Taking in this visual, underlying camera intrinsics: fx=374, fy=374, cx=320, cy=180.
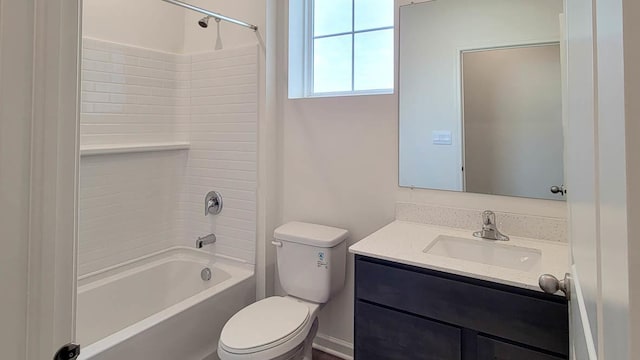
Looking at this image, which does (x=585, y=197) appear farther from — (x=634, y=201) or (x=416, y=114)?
(x=416, y=114)

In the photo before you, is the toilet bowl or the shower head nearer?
the toilet bowl

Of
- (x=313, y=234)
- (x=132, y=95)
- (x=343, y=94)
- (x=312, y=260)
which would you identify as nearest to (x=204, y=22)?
(x=132, y=95)

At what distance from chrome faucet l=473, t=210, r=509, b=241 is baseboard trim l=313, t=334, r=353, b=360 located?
1044mm

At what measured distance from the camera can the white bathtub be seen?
1.70 m

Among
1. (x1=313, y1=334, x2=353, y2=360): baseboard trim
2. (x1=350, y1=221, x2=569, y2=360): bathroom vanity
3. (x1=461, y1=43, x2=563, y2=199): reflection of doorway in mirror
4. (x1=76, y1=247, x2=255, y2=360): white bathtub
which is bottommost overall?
(x1=313, y1=334, x2=353, y2=360): baseboard trim

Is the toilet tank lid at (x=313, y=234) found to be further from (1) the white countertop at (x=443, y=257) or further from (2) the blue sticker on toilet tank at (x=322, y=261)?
(1) the white countertop at (x=443, y=257)

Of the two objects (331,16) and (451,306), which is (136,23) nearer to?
(331,16)

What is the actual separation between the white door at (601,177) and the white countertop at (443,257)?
1.89ft

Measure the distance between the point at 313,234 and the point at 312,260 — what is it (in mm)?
139

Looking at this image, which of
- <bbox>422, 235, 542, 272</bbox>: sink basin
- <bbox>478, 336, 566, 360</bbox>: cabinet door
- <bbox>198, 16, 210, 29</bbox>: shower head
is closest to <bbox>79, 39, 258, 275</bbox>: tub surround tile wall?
<bbox>198, 16, 210, 29</bbox>: shower head

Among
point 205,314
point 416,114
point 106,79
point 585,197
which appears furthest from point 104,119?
point 585,197

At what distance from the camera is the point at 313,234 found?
204cm

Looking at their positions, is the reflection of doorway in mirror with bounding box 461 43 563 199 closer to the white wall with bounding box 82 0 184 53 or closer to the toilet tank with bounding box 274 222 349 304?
the toilet tank with bounding box 274 222 349 304

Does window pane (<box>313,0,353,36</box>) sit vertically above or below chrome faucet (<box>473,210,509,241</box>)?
above
